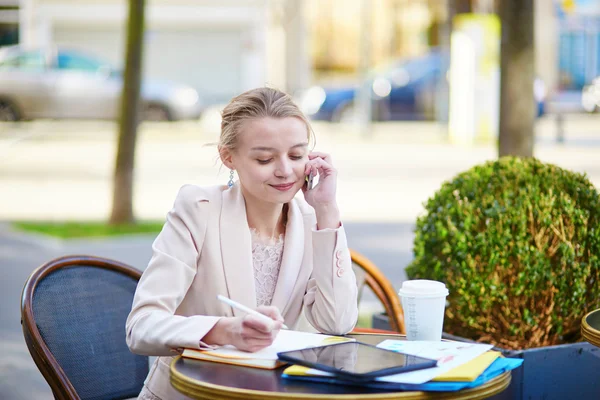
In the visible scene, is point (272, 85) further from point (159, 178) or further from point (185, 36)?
point (185, 36)

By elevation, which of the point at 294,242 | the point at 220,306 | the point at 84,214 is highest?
the point at 294,242

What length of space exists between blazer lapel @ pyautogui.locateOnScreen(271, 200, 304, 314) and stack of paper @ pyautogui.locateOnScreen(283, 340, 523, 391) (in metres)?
0.43

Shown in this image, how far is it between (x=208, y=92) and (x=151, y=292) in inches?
1126

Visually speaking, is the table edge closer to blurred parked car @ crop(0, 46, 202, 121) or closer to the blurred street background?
the blurred street background

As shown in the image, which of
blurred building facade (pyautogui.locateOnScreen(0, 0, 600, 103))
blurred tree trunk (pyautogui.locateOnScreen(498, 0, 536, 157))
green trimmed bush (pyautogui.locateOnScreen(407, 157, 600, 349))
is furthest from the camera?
blurred building facade (pyautogui.locateOnScreen(0, 0, 600, 103))

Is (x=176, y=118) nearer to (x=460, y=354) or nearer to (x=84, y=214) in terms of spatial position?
(x=84, y=214)

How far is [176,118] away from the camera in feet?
69.9

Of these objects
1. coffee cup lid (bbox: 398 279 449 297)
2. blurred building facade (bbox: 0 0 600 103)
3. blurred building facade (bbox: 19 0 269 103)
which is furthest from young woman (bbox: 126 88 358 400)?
blurred building facade (bbox: 19 0 269 103)

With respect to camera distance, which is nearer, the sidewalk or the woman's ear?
the woman's ear

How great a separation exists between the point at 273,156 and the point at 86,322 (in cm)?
100

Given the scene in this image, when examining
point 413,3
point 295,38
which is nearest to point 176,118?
point 295,38

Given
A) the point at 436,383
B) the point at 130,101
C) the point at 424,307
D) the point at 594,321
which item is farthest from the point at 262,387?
the point at 130,101

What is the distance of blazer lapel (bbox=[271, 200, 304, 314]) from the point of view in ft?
8.80

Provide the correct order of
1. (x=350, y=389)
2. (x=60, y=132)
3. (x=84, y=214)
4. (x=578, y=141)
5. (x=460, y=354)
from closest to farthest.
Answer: (x=350, y=389)
(x=460, y=354)
(x=84, y=214)
(x=578, y=141)
(x=60, y=132)
